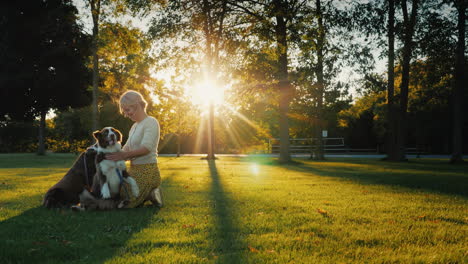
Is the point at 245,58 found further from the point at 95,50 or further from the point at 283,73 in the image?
the point at 95,50

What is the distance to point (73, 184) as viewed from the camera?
6.17 meters

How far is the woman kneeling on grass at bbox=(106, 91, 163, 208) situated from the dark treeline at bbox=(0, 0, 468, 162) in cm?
1142

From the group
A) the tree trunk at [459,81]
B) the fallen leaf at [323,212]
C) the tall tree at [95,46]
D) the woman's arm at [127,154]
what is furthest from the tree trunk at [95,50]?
the tree trunk at [459,81]

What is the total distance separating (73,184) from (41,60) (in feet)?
89.9

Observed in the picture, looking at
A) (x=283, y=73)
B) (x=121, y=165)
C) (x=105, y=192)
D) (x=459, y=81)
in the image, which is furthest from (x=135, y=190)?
(x=459, y=81)

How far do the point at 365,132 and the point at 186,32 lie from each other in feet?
117

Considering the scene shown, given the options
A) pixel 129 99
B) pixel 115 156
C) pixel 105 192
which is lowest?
pixel 105 192

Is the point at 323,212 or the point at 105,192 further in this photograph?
the point at 323,212

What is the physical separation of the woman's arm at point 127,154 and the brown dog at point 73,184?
53 centimetres

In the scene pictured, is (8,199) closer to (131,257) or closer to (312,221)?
Answer: (131,257)

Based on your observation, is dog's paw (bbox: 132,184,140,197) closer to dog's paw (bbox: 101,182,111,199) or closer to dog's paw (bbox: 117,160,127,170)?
dog's paw (bbox: 101,182,111,199)

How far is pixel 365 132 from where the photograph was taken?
4894 centimetres

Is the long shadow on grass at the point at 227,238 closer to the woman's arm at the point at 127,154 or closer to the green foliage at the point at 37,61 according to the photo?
the woman's arm at the point at 127,154

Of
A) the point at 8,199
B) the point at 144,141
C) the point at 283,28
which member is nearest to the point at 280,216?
the point at 144,141
